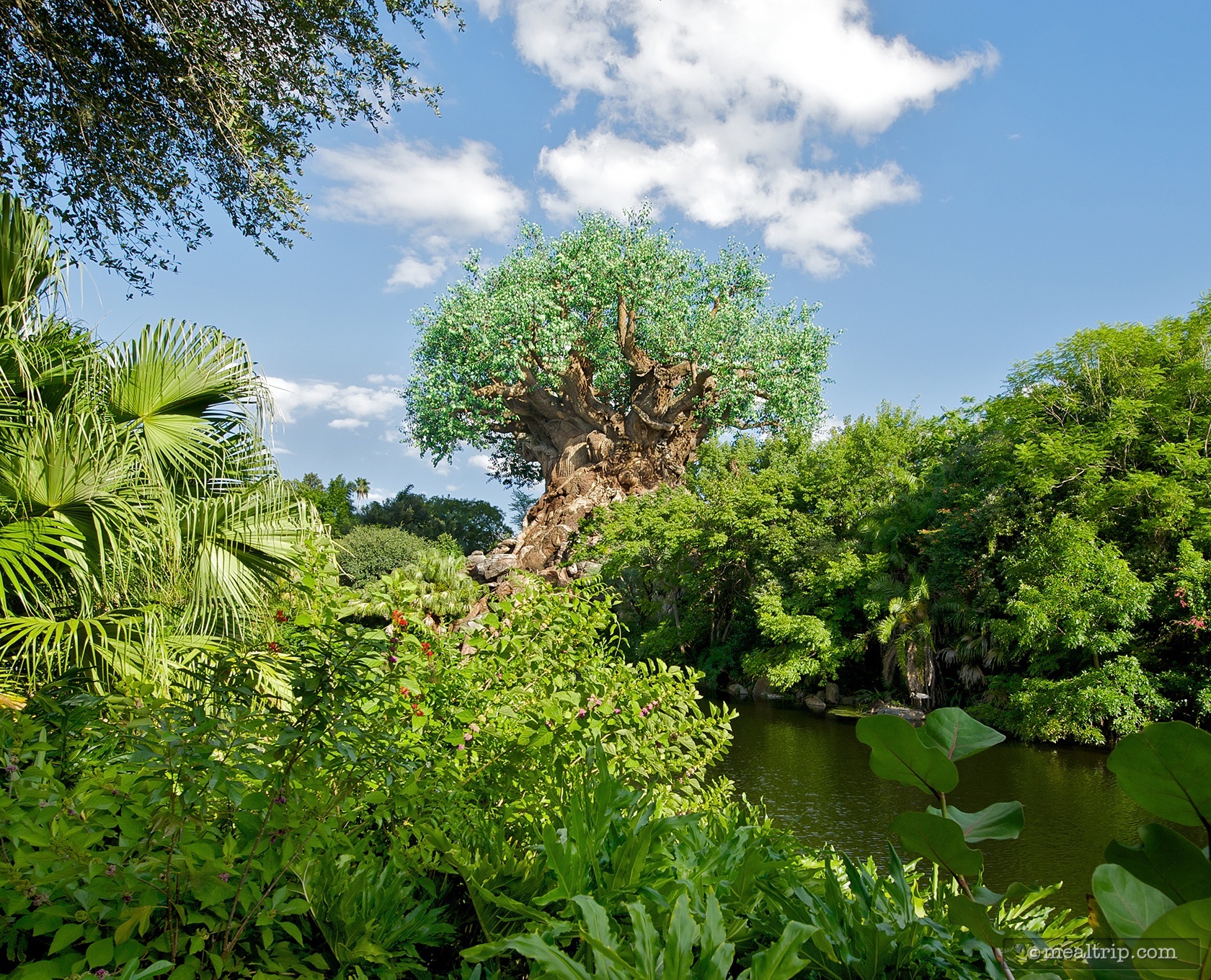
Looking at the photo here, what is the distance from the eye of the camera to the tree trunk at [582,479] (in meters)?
24.3

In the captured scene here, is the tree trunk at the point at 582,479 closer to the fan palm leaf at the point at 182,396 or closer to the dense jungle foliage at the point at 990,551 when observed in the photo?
the dense jungle foliage at the point at 990,551

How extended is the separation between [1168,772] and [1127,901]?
104 mm

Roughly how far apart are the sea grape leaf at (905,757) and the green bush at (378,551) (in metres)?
28.4

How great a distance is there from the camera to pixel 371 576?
94.0ft

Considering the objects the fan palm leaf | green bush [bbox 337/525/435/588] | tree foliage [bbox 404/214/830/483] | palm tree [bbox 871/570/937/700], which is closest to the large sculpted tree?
→ tree foliage [bbox 404/214/830/483]

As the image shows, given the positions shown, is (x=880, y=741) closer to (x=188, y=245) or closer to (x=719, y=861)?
(x=719, y=861)

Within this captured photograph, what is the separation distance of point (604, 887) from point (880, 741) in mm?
935

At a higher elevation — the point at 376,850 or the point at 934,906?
the point at 934,906

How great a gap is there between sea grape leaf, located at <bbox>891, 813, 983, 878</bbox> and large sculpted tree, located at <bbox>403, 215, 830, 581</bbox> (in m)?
22.0

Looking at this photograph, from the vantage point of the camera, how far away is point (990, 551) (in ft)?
47.7

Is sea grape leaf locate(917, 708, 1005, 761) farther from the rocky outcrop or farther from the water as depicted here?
the rocky outcrop

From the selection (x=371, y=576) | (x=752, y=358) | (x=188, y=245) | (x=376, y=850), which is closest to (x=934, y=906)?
(x=376, y=850)

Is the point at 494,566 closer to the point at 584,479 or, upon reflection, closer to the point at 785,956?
the point at 584,479

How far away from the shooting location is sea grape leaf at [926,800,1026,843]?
84cm
